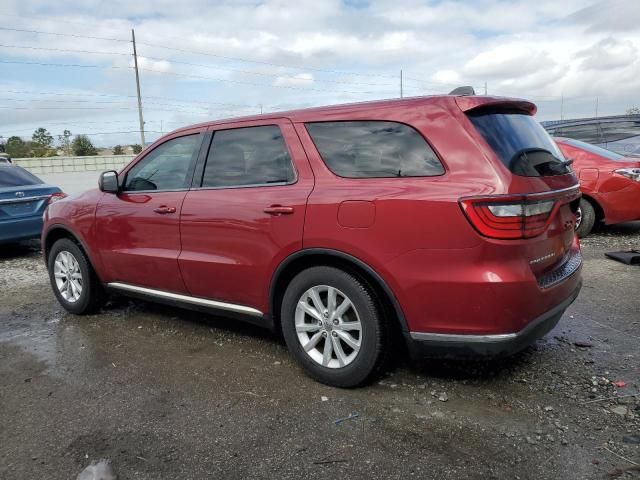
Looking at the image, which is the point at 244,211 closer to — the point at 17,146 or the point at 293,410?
the point at 293,410

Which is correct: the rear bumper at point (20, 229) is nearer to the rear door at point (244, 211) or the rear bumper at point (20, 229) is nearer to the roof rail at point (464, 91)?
the rear door at point (244, 211)

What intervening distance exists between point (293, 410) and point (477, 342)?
3.62 feet

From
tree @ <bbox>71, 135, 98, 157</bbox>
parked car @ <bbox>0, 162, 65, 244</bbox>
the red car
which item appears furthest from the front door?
tree @ <bbox>71, 135, 98, 157</bbox>

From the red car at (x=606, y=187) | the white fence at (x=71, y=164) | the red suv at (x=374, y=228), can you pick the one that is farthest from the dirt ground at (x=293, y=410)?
the white fence at (x=71, y=164)

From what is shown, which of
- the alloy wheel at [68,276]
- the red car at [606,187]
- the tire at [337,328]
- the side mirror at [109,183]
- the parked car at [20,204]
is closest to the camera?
the tire at [337,328]

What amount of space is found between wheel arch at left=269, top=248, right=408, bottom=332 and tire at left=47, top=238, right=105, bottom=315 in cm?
222

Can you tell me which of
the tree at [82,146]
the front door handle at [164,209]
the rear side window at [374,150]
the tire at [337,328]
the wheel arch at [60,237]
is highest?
the tree at [82,146]

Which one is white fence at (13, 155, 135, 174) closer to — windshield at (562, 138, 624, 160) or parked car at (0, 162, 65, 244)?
parked car at (0, 162, 65, 244)

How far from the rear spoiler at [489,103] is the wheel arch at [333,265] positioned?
104 centimetres

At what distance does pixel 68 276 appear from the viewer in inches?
203

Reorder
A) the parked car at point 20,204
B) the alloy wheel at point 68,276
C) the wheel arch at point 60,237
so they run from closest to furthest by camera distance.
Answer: the wheel arch at point 60,237 → the alloy wheel at point 68,276 → the parked car at point 20,204

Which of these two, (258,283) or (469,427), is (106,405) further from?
(469,427)

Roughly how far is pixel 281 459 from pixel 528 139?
7.32ft

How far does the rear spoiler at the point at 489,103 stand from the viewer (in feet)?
9.91
